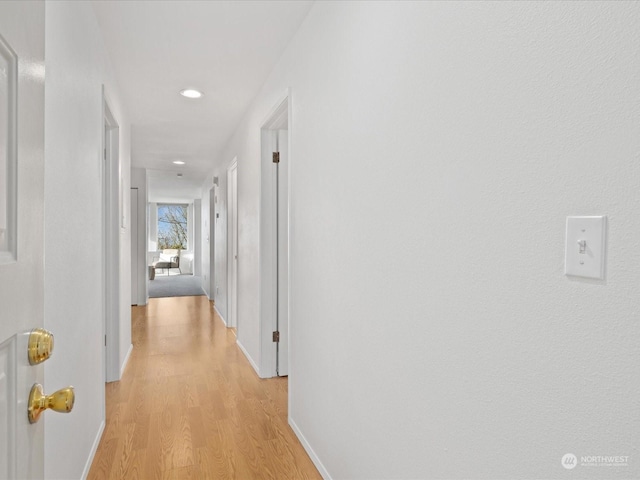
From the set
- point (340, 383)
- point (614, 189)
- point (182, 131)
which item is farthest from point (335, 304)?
point (182, 131)

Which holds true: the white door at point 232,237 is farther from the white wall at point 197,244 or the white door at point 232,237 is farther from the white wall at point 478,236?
the white wall at point 197,244

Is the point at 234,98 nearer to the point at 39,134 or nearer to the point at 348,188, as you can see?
the point at 348,188

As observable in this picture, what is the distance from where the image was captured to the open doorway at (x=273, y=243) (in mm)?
3307

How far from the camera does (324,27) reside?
200 cm

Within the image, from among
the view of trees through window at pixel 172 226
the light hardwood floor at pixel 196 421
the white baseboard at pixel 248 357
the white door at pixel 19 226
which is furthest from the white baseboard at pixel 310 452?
the view of trees through window at pixel 172 226

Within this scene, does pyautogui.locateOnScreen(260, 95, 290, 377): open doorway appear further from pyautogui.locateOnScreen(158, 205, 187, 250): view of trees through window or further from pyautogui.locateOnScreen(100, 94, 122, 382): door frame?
pyautogui.locateOnScreen(158, 205, 187, 250): view of trees through window

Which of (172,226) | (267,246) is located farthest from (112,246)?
(172,226)

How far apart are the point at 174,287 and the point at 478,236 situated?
934 centimetres

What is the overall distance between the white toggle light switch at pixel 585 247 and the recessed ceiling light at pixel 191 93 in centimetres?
327

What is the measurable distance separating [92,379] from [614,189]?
247 cm

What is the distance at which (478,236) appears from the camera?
98 cm

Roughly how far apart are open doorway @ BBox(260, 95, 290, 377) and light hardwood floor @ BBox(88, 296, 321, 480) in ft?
1.27

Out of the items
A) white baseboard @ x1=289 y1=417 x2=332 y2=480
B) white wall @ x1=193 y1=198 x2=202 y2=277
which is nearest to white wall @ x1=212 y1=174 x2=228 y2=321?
white baseboard @ x1=289 y1=417 x2=332 y2=480

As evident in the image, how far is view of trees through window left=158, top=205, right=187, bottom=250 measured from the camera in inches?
551
